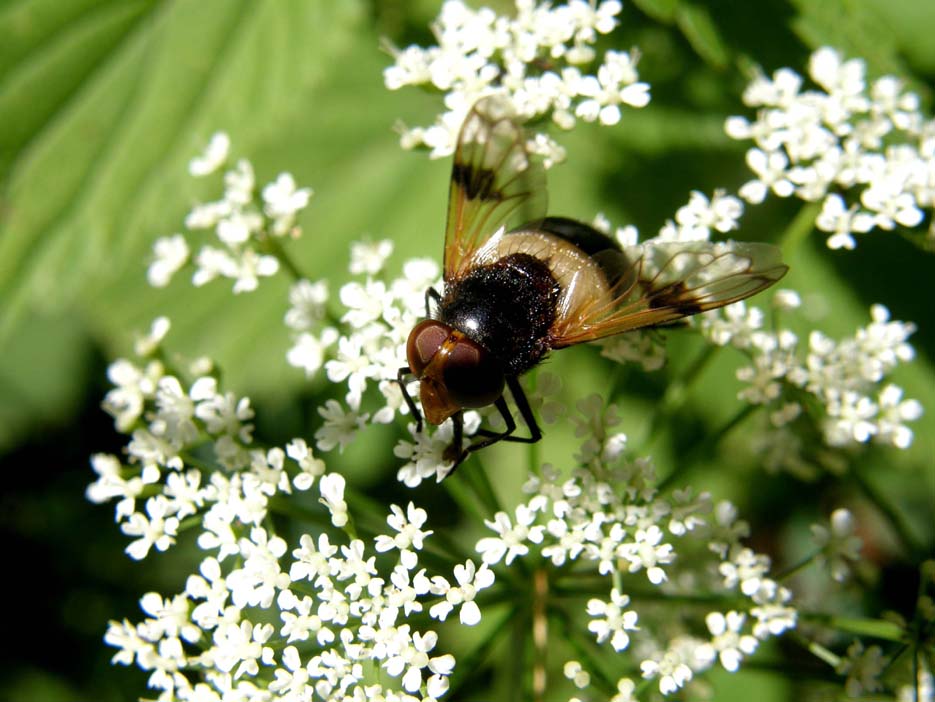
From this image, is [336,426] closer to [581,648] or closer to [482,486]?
[482,486]

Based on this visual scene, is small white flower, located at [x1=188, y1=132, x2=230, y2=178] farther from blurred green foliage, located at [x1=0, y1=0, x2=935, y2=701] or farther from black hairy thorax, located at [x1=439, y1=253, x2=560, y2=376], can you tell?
black hairy thorax, located at [x1=439, y1=253, x2=560, y2=376]

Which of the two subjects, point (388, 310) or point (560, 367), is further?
point (560, 367)

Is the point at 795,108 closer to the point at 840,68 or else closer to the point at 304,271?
the point at 840,68

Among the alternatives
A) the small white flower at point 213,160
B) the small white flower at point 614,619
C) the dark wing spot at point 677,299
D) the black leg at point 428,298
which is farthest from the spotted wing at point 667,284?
the small white flower at point 213,160

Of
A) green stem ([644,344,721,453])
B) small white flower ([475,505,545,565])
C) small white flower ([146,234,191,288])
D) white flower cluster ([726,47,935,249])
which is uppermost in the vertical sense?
small white flower ([146,234,191,288])

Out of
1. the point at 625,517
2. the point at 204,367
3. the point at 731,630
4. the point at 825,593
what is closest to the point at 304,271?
the point at 204,367

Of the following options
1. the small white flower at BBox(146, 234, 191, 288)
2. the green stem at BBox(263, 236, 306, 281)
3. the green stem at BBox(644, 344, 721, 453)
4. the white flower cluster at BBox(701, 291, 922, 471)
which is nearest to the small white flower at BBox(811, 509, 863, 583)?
the white flower cluster at BBox(701, 291, 922, 471)
